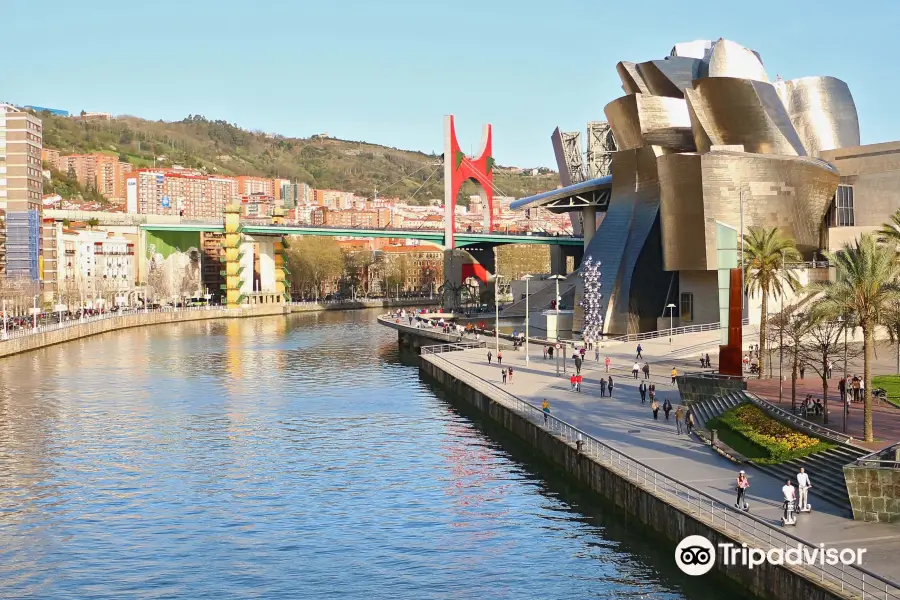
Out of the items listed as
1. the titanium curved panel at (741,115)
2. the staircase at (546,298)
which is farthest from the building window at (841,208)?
the staircase at (546,298)

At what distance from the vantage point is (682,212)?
62.7 m

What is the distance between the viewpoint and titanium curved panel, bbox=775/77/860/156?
2785 inches

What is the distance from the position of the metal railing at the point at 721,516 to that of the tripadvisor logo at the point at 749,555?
0.48 ft

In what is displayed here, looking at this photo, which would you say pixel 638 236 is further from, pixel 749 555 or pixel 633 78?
pixel 749 555

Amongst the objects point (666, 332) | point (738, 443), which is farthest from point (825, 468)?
point (666, 332)

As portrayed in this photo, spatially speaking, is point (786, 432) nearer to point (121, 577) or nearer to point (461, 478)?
point (461, 478)

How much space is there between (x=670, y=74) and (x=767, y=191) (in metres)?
11.3

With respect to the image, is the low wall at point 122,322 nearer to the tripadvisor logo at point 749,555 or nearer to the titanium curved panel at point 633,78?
the titanium curved panel at point 633,78

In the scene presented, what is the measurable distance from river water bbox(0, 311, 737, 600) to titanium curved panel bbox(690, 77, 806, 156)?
76.9 ft

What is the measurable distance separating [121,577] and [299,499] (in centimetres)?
722

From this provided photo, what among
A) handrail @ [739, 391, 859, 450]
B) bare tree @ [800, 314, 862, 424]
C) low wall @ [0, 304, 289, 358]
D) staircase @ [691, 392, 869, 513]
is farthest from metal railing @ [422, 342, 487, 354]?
staircase @ [691, 392, 869, 513]

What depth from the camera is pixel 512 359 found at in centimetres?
5831

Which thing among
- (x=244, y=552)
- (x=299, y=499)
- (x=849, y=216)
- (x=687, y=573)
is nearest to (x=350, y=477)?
(x=299, y=499)

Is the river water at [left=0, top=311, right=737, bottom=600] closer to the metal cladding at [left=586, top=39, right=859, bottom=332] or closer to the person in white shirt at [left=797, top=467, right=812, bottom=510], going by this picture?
the person in white shirt at [left=797, top=467, right=812, bottom=510]
